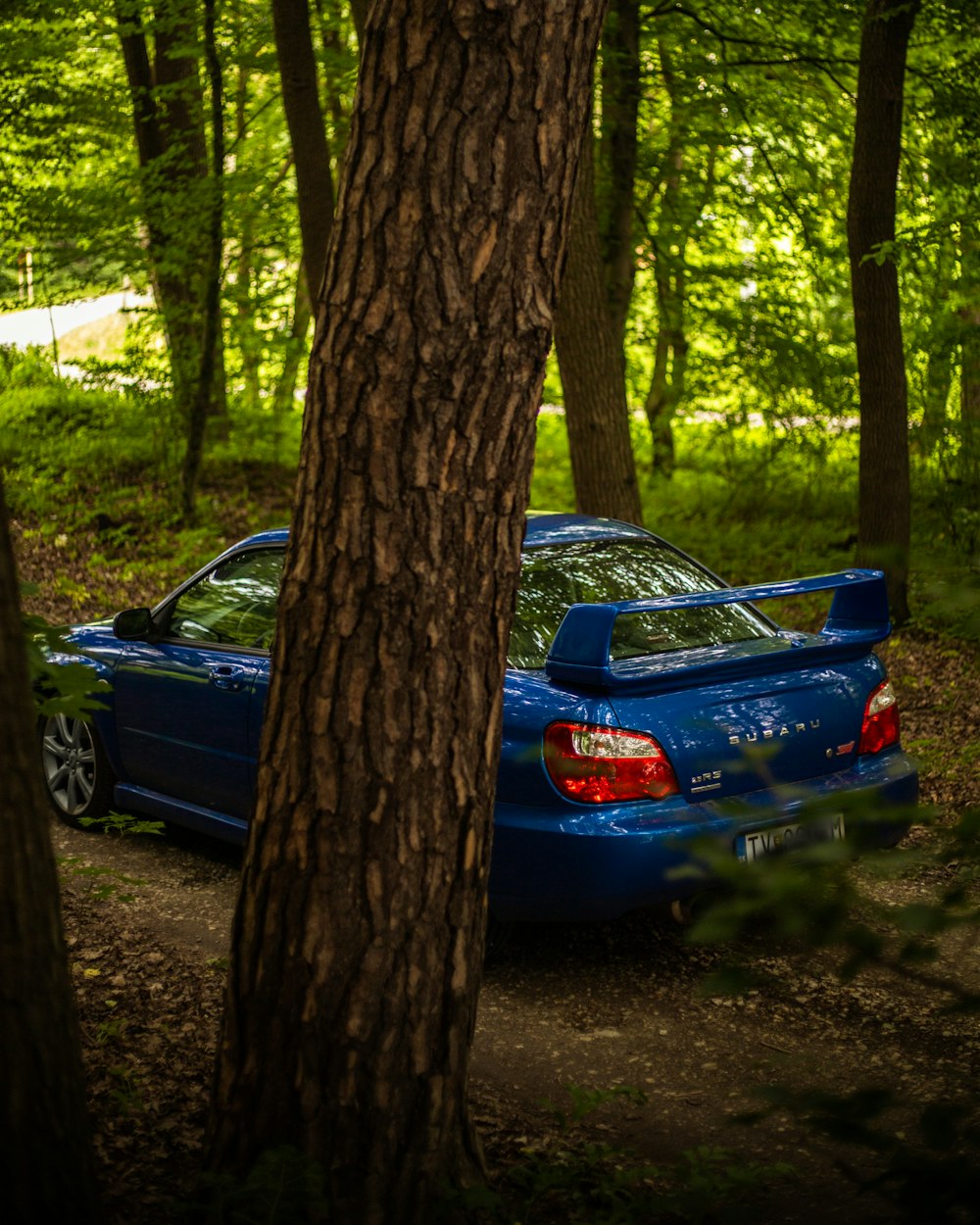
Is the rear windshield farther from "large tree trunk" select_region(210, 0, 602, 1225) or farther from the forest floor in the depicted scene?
"large tree trunk" select_region(210, 0, 602, 1225)

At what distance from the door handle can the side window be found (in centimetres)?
13

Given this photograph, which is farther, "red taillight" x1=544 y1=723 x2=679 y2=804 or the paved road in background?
the paved road in background

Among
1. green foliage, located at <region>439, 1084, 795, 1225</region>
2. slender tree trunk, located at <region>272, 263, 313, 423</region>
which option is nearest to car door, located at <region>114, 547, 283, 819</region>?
green foliage, located at <region>439, 1084, 795, 1225</region>

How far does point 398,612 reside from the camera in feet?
8.77

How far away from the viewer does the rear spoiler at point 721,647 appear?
13.8 feet

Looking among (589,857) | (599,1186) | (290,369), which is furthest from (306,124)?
(599,1186)

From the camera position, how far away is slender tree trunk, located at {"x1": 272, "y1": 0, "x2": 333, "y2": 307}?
9.88 m

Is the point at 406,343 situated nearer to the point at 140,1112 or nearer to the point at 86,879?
the point at 140,1112

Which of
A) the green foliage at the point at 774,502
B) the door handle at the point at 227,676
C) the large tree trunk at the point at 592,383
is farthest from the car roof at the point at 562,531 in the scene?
the green foliage at the point at 774,502

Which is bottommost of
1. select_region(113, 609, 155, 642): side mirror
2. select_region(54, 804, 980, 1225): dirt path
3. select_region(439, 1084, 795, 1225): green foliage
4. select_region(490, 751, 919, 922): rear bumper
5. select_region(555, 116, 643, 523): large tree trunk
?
select_region(54, 804, 980, 1225): dirt path

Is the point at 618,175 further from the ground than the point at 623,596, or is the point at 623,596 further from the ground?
the point at 618,175

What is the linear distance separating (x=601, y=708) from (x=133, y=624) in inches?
103

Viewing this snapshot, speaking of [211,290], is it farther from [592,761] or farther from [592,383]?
[592,761]

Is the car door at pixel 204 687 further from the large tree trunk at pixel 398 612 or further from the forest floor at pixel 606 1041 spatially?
the large tree trunk at pixel 398 612
